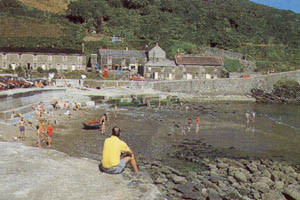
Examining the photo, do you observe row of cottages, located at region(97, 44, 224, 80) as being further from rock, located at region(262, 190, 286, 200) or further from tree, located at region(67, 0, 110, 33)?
rock, located at region(262, 190, 286, 200)

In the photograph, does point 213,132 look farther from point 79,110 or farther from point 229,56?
point 229,56

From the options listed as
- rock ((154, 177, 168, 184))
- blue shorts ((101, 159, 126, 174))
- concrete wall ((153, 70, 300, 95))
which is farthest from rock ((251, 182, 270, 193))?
concrete wall ((153, 70, 300, 95))

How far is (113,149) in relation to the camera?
1227 centimetres

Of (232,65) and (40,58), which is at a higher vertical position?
(232,65)

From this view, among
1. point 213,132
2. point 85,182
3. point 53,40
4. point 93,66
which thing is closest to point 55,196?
point 85,182

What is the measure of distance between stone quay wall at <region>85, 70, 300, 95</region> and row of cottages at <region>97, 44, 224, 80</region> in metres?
5.74

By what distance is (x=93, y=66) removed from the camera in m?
71.0

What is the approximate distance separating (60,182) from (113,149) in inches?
87.5

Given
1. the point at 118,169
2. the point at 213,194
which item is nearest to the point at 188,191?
the point at 213,194

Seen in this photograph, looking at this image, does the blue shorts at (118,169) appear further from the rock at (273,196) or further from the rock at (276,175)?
the rock at (276,175)

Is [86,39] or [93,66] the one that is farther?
[86,39]

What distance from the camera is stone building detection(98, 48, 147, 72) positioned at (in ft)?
Result: 228

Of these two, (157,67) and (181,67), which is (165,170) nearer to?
(157,67)

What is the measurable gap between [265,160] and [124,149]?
12.3m
